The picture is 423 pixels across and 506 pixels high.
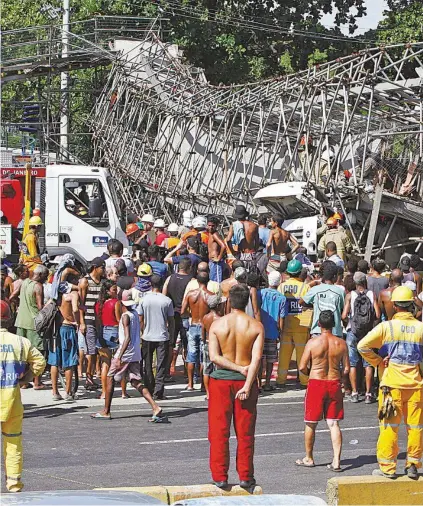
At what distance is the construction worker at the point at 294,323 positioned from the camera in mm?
15852

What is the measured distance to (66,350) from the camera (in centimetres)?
1455

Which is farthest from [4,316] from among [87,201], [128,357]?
[87,201]

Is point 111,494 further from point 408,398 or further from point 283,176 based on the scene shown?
point 283,176

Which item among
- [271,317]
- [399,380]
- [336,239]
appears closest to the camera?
[399,380]

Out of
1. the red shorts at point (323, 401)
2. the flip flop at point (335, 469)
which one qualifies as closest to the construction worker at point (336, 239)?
the red shorts at point (323, 401)

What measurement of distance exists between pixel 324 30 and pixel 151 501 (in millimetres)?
36922

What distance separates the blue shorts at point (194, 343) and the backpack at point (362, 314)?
213cm

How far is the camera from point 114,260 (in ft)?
55.1

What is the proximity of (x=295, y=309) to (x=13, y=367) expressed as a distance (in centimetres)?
719

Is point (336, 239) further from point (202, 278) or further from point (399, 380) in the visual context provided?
point (399, 380)

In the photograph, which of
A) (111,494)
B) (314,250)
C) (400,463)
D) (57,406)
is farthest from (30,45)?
(111,494)

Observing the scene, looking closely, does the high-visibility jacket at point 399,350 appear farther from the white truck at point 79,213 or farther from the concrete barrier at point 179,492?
the white truck at point 79,213

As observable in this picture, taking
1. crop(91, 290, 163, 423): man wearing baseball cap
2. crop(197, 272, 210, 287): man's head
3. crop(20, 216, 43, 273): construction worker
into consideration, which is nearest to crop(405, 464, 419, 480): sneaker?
crop(91, 290, 163, 423): man wearing baseball cap

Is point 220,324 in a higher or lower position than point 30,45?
lower
